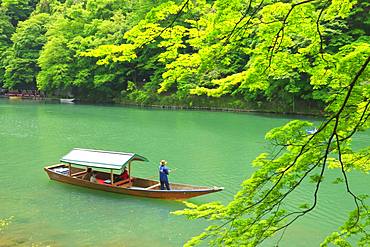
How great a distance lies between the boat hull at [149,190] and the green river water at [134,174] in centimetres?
16

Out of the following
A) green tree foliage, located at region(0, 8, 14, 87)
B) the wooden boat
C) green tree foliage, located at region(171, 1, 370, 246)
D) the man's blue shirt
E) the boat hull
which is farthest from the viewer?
green tree foliage, located at region(0, 8, 14, 87)

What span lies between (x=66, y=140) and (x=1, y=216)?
427 inches

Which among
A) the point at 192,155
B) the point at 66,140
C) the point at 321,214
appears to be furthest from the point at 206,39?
the point at 66,140

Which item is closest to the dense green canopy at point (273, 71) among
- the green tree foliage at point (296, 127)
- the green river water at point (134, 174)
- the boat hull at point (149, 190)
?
the green tree foliage at point (296, 127)

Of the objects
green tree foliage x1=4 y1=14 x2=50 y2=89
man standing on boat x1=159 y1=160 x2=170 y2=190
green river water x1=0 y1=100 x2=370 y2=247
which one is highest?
green tree foliage x1=4 y1=14 x2=50 y2=89

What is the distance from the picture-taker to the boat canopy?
11.3 meters

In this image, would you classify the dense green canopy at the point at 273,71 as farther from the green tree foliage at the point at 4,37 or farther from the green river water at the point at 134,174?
the green tree foliage at the point at 4,37

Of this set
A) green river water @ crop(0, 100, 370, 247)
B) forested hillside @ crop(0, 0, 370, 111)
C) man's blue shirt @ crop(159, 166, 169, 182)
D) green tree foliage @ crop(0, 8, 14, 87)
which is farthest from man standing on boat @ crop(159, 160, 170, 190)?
green tree foliage @ crop(0, 8, 14, 87)

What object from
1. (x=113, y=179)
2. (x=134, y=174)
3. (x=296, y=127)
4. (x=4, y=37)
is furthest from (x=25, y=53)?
(x=296, y=127)

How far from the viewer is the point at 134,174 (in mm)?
13750

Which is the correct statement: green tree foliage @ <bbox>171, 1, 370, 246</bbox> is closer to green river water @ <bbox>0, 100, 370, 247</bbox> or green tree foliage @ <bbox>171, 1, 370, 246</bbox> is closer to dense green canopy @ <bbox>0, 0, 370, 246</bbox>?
dense green canopy @ <bbox>0, 0, 370, 246</bbox>

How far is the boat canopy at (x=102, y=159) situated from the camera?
11266 mm

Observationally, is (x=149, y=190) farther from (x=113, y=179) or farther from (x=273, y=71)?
(x=273, y=71)

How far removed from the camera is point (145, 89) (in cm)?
4053
